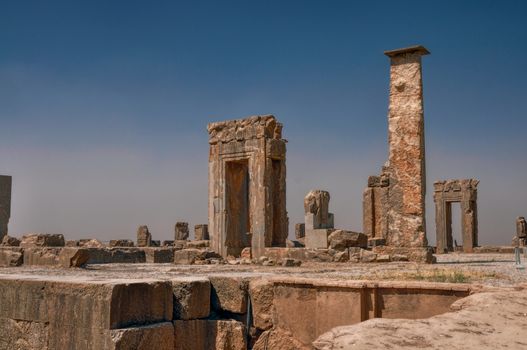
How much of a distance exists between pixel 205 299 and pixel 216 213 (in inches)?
395

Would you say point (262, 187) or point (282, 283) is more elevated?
point (262, 187)

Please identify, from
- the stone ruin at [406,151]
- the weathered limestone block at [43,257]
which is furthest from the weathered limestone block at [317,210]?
the weathered limestone block at [43,257]

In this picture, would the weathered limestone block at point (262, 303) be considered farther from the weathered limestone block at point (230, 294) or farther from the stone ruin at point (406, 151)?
the stone ruin at point (406, 151)

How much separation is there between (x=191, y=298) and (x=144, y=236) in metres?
24.5

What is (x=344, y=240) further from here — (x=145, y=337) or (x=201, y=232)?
(x=201, y=232)

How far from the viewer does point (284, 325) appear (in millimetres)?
5934

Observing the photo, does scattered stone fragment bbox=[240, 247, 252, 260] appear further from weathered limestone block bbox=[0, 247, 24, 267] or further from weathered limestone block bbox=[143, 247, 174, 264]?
weathered limestone block bbox=[0, 247, 24, 267]

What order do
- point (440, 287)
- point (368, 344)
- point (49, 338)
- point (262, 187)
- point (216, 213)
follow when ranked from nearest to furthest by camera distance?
point (368, 344) < point (440, 287) < point (49, 338) < point (262, 187) < point (216, 213)

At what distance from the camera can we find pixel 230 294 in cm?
616

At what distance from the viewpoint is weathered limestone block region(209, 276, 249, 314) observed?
241 inches

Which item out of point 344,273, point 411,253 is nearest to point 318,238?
point 411,253

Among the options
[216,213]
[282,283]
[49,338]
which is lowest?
[49,338]

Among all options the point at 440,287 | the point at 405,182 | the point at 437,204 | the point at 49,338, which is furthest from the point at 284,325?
the point at 437,204

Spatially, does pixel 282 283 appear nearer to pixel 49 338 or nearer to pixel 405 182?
pixel 49 338
